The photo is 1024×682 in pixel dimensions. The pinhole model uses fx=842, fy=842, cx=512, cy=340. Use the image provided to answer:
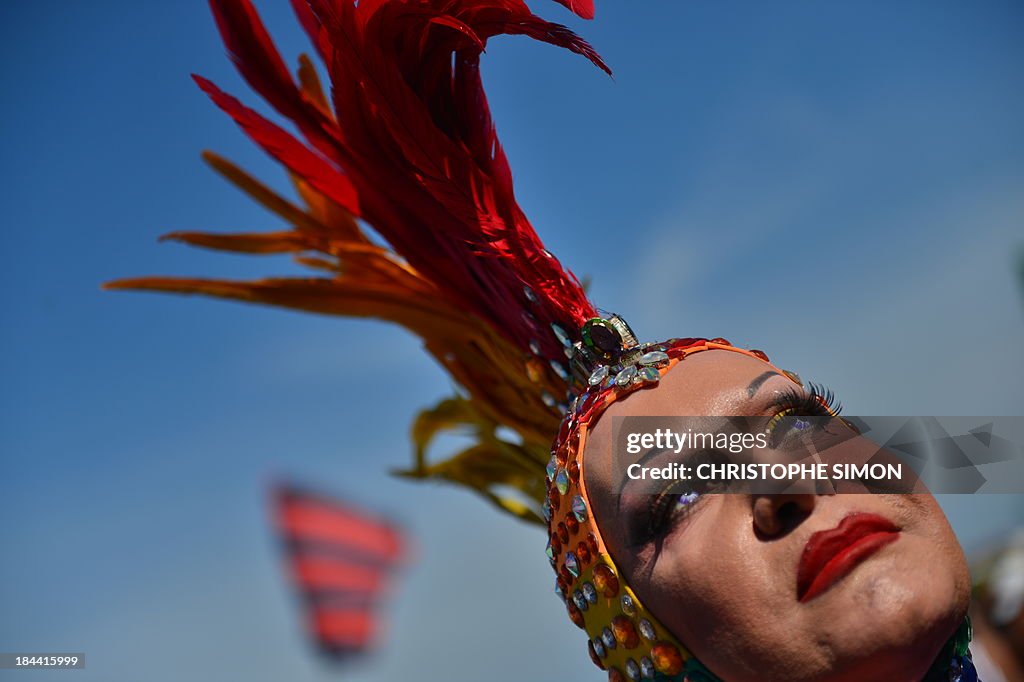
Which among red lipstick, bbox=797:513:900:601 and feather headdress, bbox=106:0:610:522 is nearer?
red lipstick, bbox=797:513:900:601

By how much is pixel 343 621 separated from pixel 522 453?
273 centimetres

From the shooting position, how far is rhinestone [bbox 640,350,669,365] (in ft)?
7.31

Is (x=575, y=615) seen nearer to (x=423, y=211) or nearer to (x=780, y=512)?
(x=780, y=512)

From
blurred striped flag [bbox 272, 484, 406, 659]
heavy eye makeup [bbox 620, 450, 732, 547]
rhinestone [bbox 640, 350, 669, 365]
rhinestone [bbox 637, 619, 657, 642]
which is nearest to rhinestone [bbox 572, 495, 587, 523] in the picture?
heavy eye makeup [bbox 620, 450, 732, 547]

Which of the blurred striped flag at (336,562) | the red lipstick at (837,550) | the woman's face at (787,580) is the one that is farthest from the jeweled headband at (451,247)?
the blurred striped flag at (336,562)

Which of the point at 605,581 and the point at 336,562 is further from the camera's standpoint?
the point at 336,562

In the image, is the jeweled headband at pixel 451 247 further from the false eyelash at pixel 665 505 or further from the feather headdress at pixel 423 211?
the false eyelash at pixel 665 505

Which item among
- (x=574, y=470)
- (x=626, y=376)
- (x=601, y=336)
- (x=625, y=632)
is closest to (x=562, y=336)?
(x=601, y=336)

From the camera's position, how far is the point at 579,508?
216cm

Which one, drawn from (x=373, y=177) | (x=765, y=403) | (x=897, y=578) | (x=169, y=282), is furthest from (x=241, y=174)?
(x=897, y=578)

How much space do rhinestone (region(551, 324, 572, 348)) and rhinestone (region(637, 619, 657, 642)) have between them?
84 centimetres

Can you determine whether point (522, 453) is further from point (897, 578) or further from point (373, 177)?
point (897, 578)

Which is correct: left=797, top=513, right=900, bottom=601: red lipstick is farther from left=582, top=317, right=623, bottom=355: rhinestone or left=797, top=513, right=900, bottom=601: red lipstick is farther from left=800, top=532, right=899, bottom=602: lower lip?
left=582, top=317, right=623, bottom=355: rhinestone

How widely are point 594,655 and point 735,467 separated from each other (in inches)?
26.8
